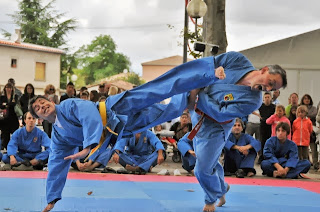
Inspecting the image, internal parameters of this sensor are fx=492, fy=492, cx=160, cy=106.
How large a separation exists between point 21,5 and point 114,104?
4039 centimetres

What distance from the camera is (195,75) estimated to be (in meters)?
4.20

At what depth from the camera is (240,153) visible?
312 inches

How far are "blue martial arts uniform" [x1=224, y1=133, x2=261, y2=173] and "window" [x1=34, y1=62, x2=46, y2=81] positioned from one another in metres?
27.1

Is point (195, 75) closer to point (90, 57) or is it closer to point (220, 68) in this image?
point (220, 68)

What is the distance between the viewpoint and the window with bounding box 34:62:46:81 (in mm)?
33281

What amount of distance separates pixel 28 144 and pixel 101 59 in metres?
54.2

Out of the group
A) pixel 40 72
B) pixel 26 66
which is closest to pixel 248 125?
pixel 26 66

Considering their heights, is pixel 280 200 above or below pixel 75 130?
below

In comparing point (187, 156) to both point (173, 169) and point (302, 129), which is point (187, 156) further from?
point (302, 129)

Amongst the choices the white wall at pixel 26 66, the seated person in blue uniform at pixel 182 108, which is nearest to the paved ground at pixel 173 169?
the seated person in blue uniform at pixel 182 108

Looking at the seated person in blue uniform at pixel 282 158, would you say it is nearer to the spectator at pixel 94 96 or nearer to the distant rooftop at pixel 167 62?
the spectator at pixel 94 96

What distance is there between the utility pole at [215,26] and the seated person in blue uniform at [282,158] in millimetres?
2176

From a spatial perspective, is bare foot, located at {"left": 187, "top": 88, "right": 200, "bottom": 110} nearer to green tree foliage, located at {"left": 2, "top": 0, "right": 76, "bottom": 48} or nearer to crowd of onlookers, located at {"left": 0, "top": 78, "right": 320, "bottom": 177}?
crowd of onlookers, located at {"left": 0, "top": 78, "right": 320, "bottom": 177}

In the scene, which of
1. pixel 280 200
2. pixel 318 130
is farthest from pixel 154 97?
pixel 318 130
